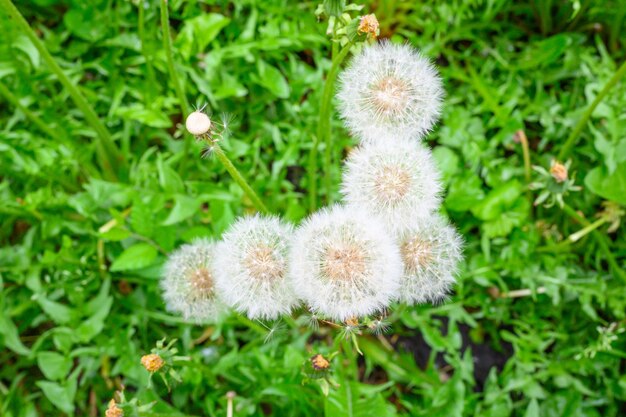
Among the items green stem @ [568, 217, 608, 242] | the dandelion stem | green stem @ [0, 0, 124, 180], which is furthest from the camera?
green stem @ [568, 217, 608, 242]

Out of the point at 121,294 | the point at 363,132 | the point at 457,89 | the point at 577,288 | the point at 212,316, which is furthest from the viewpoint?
the point at 457,89

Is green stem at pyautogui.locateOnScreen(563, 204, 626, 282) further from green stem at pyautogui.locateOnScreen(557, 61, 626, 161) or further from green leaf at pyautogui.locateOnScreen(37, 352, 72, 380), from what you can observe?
green leaf at pyautogui.locateOnScreen(37, 352, 72, 380)

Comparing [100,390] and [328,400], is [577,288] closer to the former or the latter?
[328,400]

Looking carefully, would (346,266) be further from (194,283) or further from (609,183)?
(609,183)

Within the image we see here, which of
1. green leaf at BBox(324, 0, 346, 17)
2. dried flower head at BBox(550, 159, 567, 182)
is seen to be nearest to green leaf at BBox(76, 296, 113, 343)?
green leaf at BBox(324, 0, 346, 17)

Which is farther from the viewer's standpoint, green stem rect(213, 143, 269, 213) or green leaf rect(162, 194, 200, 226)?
green leaf rect(162, 194, 200, 226)

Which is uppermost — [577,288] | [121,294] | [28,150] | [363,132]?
[363,132]

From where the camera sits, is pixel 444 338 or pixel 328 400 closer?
pixel 328 400

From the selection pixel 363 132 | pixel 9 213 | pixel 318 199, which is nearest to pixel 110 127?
pixel 9 213
